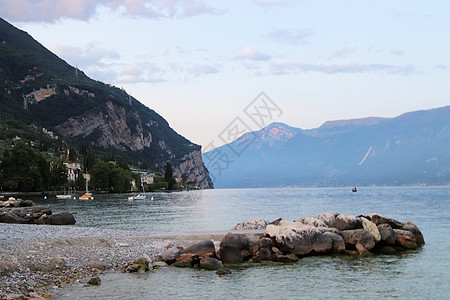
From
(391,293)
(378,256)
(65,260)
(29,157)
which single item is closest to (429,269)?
(378,256)

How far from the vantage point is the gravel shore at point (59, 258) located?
18.0 m

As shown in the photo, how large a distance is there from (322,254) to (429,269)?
6.11 m

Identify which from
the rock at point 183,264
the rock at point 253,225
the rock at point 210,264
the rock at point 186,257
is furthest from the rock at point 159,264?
the rock at point 253,225

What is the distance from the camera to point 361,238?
28719 mm

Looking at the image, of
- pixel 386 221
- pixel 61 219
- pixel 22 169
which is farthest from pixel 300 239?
pixel 22 169

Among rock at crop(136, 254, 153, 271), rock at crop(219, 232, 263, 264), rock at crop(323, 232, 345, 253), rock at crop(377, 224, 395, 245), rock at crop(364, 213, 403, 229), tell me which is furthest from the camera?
rock at crop(364, 213, 403, 229)

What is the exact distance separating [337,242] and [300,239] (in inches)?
111

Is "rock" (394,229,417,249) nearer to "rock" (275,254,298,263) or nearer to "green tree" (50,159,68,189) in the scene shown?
"rock" (275,254,298,263)

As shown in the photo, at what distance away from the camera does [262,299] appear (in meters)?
18.2

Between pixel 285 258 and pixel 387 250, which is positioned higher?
pixel 285 258

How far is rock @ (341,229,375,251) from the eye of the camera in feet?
94.1

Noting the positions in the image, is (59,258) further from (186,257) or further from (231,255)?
(231,255)

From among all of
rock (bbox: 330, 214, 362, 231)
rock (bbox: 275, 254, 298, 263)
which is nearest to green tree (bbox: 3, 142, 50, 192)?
rock (bbox: 330, 214, 362, 231)

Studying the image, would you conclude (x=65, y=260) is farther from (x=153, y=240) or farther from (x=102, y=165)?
(x=102, y=165)
